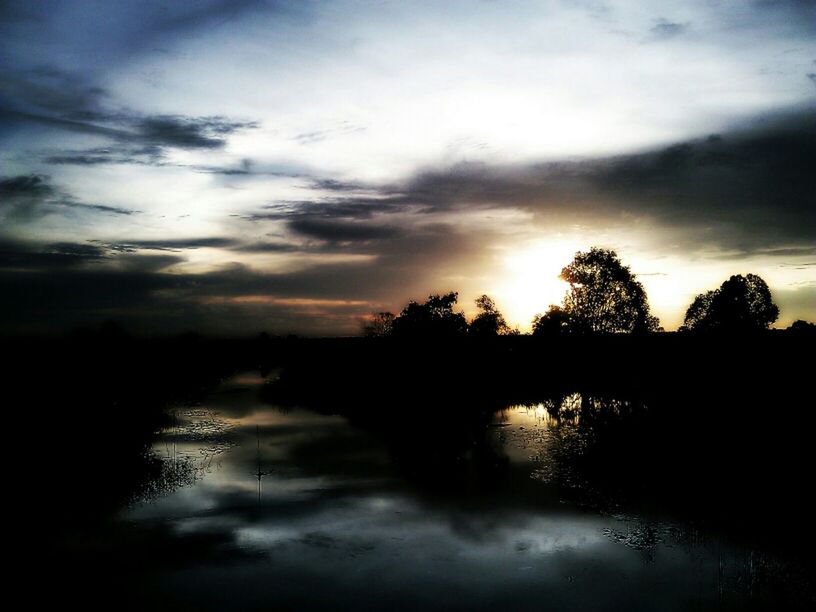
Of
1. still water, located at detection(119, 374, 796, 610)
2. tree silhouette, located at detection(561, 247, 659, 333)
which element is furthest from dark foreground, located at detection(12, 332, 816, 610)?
tree silhouette, located at detection(561, 247, 659, 333)

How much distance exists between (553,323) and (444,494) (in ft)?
198

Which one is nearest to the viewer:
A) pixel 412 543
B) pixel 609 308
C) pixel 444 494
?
pixel 412 543

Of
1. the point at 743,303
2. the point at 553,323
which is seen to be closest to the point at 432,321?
the point at 553,323

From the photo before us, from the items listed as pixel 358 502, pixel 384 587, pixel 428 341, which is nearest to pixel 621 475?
pixel 358 502

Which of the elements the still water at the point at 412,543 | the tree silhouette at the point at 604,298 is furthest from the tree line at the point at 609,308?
the still water at the point at 412,543

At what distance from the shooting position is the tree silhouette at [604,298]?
82.7m

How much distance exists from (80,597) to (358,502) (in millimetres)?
13368

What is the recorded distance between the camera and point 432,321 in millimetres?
85625

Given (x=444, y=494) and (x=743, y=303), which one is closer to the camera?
(x=444, y=494)

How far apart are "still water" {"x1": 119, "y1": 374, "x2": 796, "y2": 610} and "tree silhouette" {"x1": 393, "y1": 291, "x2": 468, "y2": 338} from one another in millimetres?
45509

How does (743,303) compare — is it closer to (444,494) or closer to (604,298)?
(604,298)

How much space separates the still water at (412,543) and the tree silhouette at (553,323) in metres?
48.0

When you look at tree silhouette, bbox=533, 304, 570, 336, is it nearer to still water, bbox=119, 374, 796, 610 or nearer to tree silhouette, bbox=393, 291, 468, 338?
tree silhouette, bbox=393, 291, 468, 338

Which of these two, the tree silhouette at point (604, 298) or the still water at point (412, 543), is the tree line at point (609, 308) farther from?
the still water at point (412, 543)
